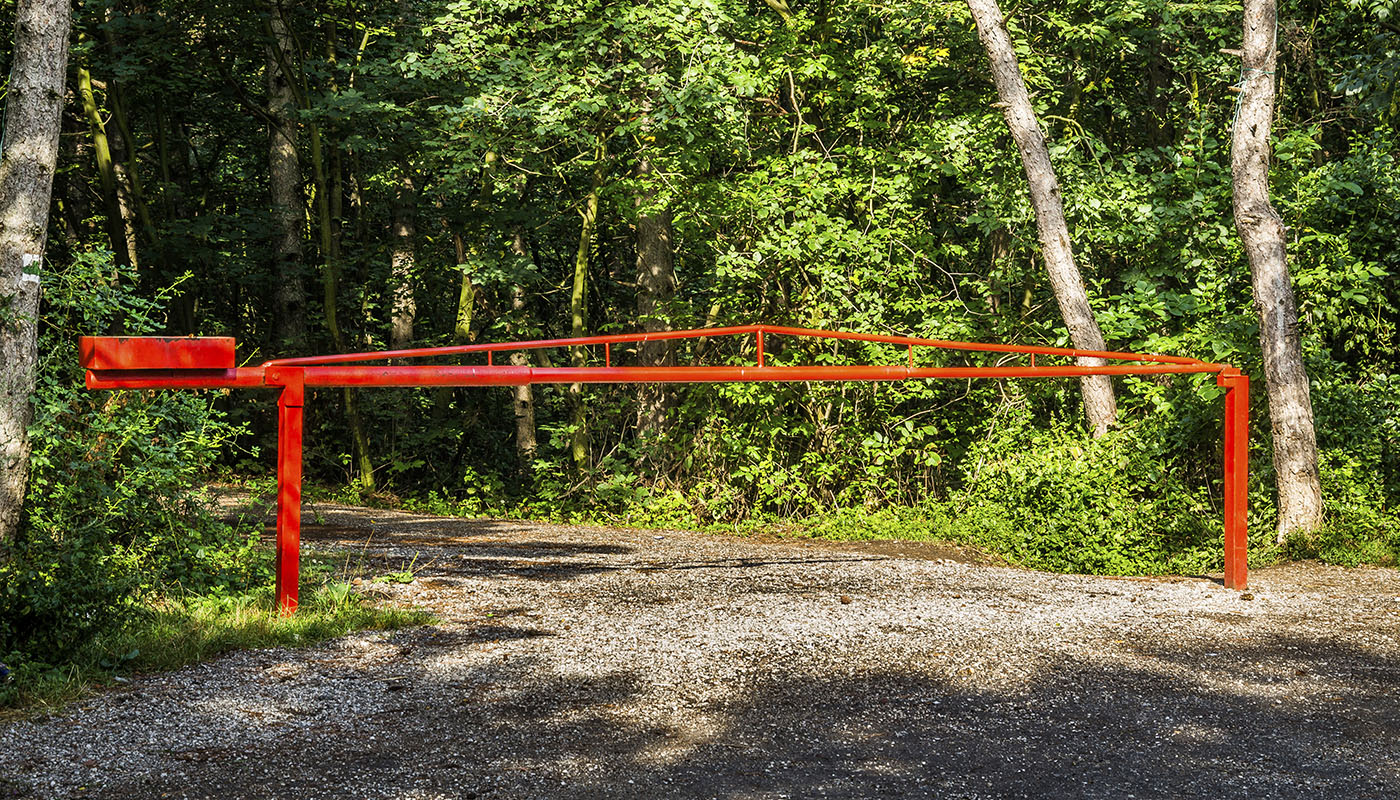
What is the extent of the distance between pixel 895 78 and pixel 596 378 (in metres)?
8.79

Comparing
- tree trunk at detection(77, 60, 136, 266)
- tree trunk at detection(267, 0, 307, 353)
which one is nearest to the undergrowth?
tree trunk at detection(267, 0, 307, 353)

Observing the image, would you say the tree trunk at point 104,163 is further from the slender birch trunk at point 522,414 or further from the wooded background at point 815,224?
the slender birch trunk at point 522,414

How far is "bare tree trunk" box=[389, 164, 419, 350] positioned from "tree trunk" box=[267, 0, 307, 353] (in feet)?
4.48

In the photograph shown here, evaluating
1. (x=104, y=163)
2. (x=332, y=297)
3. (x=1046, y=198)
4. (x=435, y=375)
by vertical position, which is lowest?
(x=435, y=375)

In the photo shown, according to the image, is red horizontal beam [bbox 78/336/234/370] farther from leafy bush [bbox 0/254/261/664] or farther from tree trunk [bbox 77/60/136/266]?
tree trunk [bbox 77/60/136/266]

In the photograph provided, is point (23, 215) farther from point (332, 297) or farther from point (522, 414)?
point (332, 297)

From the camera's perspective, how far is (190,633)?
6250mm

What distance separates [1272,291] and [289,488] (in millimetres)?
8672

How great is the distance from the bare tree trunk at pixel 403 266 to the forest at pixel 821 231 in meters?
0.06

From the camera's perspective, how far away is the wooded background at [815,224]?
11938mm

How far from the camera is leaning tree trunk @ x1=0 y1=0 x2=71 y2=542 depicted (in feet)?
21.0

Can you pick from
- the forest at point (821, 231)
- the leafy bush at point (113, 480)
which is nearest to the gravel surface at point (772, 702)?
the leafy bush at point (113, 480)

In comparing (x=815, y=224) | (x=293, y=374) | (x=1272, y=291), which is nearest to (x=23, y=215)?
(x=293, y=374)

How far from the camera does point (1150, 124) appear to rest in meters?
15.6
